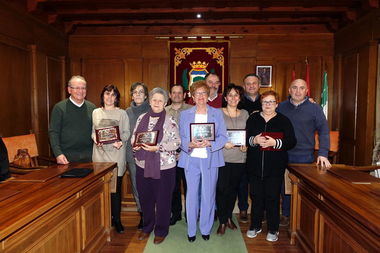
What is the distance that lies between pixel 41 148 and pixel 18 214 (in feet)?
13.1

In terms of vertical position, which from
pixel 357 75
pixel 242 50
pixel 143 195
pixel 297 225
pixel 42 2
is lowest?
pixel 297 225

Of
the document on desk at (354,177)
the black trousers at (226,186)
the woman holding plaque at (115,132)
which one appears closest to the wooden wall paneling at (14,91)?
the woman holding plaque at (115,132)

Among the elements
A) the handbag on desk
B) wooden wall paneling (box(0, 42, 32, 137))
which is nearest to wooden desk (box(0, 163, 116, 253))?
the handbag on desk

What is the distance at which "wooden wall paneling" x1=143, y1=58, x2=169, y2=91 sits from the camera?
20.3 ft

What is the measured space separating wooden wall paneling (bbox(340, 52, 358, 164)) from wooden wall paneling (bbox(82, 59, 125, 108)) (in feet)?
14.3

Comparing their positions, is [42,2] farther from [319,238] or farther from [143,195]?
[319,238]

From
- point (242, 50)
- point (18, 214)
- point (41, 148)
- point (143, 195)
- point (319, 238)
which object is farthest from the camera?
point (242, 50)

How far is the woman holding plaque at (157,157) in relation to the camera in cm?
290

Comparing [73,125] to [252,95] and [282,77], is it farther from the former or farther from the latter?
[282,77]

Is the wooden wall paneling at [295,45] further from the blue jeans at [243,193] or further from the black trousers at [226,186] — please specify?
the black trousers at [226,186]

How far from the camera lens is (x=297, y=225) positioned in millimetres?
2967

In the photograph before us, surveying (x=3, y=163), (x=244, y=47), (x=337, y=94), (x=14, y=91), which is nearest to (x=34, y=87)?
(x=14, y=91)

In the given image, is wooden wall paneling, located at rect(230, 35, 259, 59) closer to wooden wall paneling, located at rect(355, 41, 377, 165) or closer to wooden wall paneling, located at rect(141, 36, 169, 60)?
wooden wall paneling, located at rect(141, 36, 169, 60)

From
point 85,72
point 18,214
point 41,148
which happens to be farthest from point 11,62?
point 18,214
